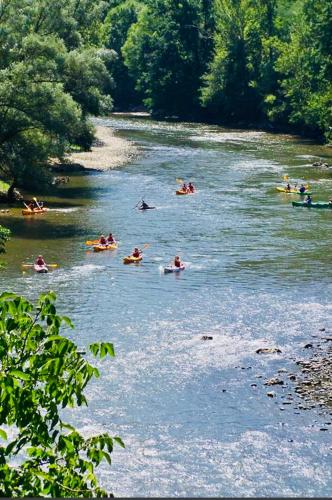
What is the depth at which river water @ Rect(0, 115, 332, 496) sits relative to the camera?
29.0 meters

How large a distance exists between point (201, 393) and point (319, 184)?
51.0 meters

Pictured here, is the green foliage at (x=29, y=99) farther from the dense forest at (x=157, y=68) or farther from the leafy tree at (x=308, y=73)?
the leafy tree at (x=308, y=73)

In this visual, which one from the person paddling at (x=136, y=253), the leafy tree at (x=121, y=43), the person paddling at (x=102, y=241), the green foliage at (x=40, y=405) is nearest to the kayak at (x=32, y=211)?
the person paddling at (x=102, y=241)

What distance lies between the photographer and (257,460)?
2897cm

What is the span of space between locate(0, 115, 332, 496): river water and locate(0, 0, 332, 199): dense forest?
6941 mm

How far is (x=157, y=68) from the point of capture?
518 feet

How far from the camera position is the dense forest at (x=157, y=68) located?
67438mm

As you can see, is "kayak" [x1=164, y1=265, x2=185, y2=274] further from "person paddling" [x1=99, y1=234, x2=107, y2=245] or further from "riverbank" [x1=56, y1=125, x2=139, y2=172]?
"riverbank" [x1=56, y1=125, x2=139, y2=172]

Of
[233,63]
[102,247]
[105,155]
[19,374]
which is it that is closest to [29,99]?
[102,247]

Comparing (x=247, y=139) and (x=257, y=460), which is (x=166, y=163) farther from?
(x=257, y=460)

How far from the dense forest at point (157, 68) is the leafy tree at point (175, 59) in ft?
0.57

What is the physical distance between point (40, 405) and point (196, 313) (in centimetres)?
3186

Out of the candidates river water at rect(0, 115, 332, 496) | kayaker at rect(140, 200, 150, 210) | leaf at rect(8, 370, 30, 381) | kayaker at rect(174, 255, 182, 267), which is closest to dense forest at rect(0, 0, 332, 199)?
river water at rect(0, 115, 332, 496)

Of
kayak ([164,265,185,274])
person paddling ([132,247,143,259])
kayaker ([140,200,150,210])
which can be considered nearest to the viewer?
kayak ([164,265,185,274])
